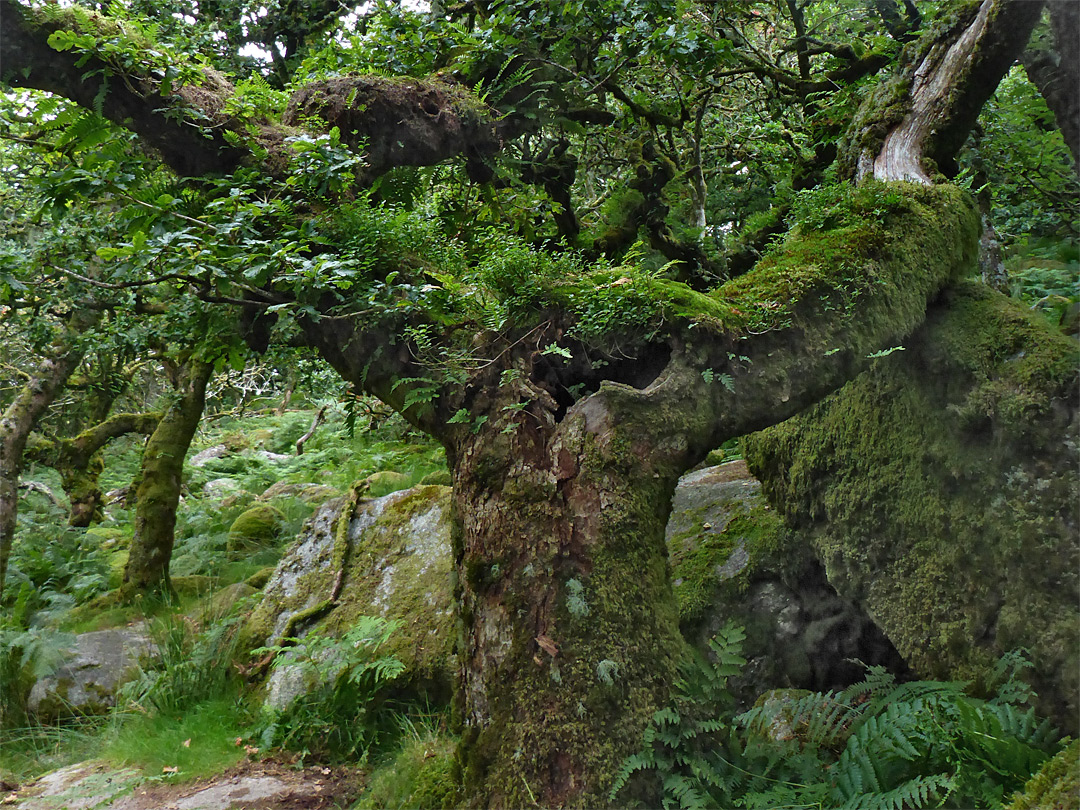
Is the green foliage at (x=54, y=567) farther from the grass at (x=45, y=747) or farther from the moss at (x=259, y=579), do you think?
the moss at (x=259, y=579)

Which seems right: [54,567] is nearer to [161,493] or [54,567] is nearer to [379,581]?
[161,493]

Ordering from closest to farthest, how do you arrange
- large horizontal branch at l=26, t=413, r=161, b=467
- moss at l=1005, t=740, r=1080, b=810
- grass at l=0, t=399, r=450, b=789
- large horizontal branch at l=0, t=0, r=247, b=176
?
moss at l=1005, t=740, r=1080, b=810 → large horizontal branch at l=0, t=0, r=247, b=176 → grass at l=0, t=399, r=450, b=789 → large horizontal branch at l=26, t=413, r=161, b=467

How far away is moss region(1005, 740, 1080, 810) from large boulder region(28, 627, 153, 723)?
22.1ft

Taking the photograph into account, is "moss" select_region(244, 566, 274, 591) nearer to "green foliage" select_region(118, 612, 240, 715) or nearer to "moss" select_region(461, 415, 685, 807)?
"green foliage" select_region(118, 612, 240, 715)

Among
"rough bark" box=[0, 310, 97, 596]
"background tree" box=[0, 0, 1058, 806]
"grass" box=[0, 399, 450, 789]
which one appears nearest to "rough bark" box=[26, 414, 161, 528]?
"grass" box=[0, 399, 450, 789]

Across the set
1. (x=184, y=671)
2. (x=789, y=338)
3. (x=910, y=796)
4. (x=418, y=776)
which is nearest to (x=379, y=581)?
(x=184, y=671)

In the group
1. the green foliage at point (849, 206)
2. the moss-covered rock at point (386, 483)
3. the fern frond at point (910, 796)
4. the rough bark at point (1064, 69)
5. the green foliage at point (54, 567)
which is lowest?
the fern frond at point (910, 796)

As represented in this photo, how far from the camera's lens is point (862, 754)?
291 cm

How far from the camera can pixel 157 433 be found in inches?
314

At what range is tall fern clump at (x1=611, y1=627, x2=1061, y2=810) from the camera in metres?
2.69

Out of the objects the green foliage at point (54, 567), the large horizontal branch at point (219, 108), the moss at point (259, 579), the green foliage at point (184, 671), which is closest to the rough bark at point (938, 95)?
the large horizontal branch at point (219, 108)

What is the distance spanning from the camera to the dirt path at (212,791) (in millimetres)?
3934

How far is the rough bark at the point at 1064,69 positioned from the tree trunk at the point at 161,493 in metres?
7.57

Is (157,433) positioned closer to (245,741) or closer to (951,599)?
(245,741)
